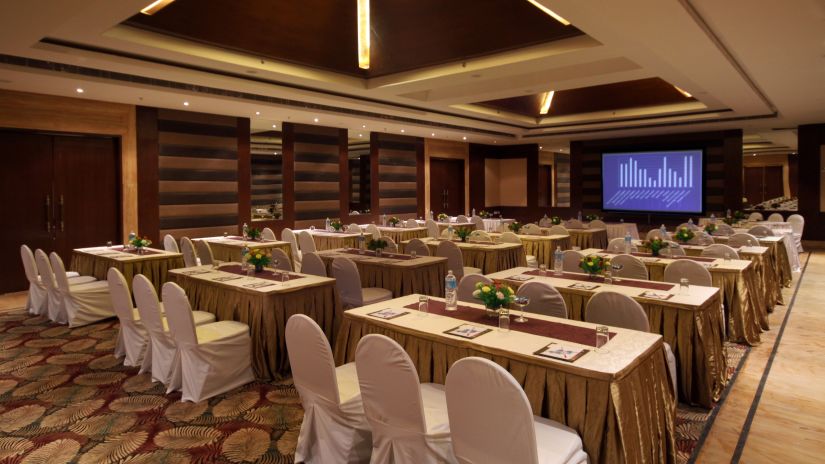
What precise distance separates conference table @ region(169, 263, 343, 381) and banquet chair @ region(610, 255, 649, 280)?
274 centimetres

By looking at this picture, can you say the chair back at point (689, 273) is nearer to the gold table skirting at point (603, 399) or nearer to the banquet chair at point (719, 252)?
the banquet chair at point (719, 252)

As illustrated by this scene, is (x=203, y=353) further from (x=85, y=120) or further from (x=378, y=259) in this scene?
(x=85, y=120)

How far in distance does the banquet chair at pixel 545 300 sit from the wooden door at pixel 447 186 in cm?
1214

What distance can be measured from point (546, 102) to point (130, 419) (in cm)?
1057

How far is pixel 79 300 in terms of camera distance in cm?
601

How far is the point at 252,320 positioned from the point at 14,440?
169cm

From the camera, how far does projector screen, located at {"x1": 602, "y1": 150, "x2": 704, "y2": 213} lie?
46.3 ft

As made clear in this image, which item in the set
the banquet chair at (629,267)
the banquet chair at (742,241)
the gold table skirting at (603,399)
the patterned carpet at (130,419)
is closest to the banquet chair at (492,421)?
the gold table skirting at (603,399)

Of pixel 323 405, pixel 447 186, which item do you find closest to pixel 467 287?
pixel 323 405

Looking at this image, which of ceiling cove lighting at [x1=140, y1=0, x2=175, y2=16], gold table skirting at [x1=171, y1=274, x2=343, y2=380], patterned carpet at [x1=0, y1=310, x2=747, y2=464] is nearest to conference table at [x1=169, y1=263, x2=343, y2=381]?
gold table skirting at [x1=171, y1=274, x2=343, y2=380]

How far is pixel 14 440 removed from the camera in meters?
3.36

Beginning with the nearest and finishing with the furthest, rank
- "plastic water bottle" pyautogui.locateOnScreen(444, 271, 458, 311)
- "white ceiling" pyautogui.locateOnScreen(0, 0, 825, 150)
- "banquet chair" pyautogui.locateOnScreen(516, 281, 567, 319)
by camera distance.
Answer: "plastic water bottle" pyautogui.locateOnScreen(444, 271, 458, 311)
"banquet chair" pyautogui.locateOnScreen(516, 281, 567, 319)
"white ceiling" pyautogui.locateOnScreen(0, 0, 825, 150)

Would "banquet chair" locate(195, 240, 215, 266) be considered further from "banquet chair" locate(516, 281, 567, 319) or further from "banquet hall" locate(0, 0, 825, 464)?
"banquet chair" locate(516, 281, 567, 319)

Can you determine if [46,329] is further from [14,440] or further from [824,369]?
[824,369]
